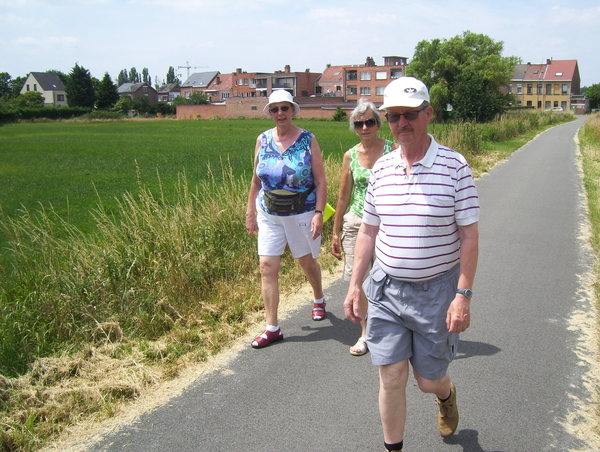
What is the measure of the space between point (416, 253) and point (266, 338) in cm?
225

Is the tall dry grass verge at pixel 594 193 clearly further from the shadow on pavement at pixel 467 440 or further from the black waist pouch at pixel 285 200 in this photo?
the black waist pouch at pixel 285 200

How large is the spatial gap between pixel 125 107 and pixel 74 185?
268ft

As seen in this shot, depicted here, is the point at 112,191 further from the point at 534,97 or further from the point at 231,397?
the point at 534,97

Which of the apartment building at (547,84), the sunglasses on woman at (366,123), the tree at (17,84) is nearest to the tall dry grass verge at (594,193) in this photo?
the sunglasses on woman at (366,123)

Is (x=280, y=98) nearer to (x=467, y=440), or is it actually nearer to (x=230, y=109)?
(x=467, y=440)

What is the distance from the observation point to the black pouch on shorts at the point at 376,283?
2.84m

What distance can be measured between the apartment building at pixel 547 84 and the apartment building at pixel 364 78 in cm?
2479

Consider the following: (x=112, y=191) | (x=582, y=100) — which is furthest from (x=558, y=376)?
(x=582, y=100)

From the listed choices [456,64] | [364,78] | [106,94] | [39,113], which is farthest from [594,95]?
[39,113]

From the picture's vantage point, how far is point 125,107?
92562 millimetres

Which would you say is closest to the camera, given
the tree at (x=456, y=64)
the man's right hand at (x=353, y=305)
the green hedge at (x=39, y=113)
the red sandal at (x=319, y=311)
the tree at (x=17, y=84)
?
the man's right hand at (x=353, y=305)

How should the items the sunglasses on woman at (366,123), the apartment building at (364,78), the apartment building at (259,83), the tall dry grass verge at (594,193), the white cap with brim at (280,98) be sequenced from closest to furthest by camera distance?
the sunglasses on woman at (366,123) < the white cap with brim at (280,98) < the tall dry grass verge at (594,193) < the apartment building at (364,78) < the apartment building at (259,83)

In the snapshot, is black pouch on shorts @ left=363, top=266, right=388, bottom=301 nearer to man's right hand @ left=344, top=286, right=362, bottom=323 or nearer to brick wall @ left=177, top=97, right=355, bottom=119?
man's right hand @ left=344, top=286, right=362, bottom=323

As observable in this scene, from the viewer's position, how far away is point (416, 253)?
8.84 feet
